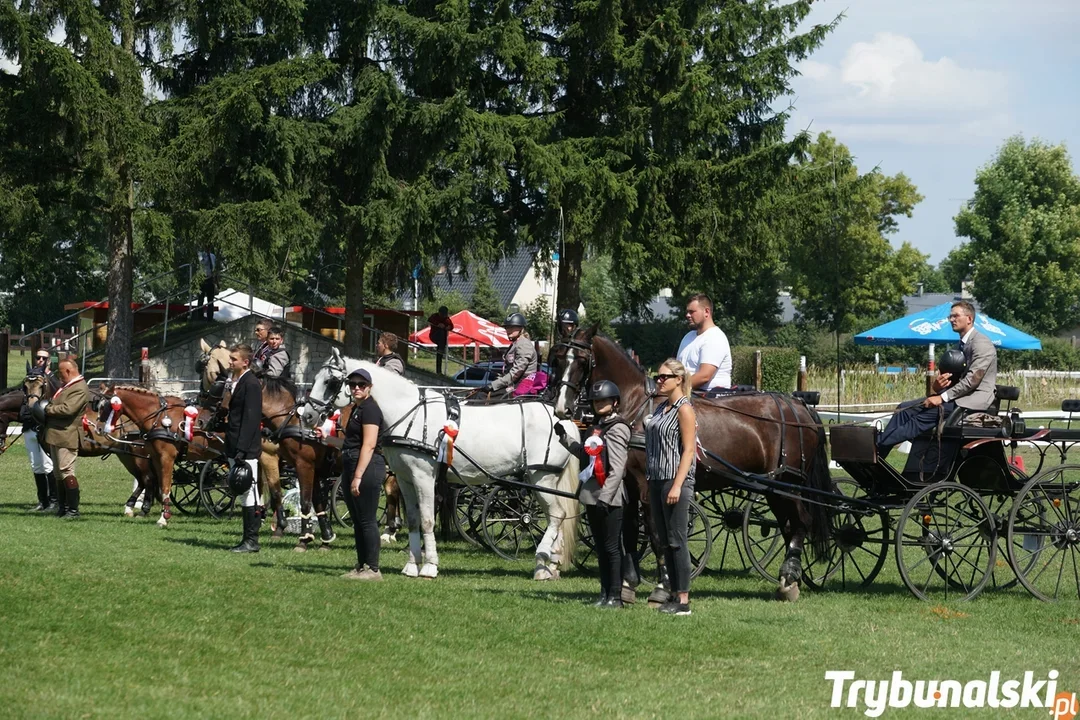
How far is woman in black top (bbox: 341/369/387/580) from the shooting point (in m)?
11.1

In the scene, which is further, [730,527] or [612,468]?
[730,527]

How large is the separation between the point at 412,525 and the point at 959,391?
4.69 metres

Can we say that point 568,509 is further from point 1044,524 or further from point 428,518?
point 1044,524

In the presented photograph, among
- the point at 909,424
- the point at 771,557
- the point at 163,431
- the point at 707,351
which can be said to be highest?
the point at 707,351

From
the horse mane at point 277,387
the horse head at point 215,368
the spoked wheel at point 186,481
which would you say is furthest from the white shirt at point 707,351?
the spoked wheel at point 186,481

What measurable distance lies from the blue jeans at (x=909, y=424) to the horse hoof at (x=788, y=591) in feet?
4.24

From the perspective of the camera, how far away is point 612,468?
1016 centimetres

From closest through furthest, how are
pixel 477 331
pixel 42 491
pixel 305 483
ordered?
pixel 305 483
pixel 42 491
pixel 477 331

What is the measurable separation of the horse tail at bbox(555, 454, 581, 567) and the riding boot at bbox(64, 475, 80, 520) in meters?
6.44

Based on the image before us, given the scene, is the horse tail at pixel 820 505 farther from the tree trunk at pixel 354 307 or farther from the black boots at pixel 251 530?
the tree trunk at pixel 354 307

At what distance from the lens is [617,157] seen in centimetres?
3092

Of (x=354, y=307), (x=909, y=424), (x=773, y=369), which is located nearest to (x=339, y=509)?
(x=909, y=424)

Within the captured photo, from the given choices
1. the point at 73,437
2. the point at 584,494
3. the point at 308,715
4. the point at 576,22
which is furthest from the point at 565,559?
the point at 576,22

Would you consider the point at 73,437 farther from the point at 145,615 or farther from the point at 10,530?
the point at 145,615
